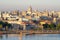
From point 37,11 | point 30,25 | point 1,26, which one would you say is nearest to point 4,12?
point 37,11

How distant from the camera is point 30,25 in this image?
38.1 metres

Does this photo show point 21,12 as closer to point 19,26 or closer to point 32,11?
point 32,11

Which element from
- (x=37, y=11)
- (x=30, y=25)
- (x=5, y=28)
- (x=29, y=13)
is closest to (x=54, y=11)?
(x=37, y=11)

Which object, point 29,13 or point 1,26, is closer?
point 1,26

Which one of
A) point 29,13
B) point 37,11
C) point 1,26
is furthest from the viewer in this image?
point 37,11

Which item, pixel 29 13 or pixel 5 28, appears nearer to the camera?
pixel 5 28

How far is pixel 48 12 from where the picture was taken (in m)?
55.5

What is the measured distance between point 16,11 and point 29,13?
9.60 ft

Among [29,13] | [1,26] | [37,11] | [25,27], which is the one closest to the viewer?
[1,26]

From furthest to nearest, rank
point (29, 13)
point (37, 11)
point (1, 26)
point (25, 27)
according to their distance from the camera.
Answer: point (37, 11) → point (29, 13) → point (25, 27) → point (1, 26)

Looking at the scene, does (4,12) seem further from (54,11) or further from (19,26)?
(19,26)

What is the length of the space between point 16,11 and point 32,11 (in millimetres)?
2443

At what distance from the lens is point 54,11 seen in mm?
58344

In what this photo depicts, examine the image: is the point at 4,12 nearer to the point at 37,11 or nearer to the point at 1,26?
the point at 37,11
